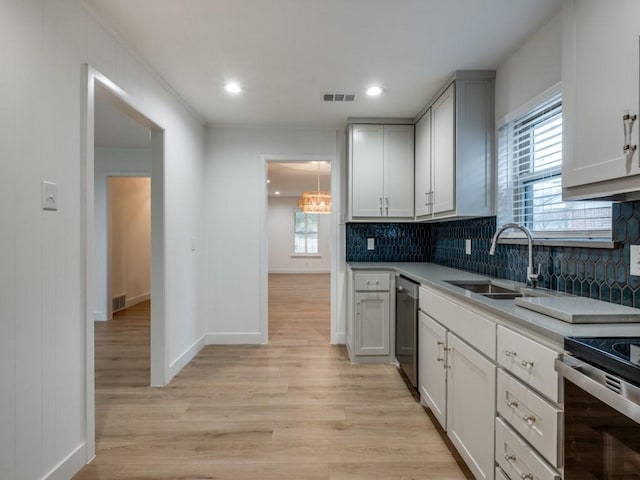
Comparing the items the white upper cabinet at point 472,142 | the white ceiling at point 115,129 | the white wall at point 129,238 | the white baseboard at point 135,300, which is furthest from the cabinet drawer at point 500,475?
the white baseboard at point 135,300

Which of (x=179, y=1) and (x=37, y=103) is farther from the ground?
(x=179, y=1)

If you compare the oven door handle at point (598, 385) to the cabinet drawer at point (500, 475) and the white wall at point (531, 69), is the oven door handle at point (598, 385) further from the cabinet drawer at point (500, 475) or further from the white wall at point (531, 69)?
the white wall at point (531, 69)

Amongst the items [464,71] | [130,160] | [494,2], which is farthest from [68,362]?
[130,160]

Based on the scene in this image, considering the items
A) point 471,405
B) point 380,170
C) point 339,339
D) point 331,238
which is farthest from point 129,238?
point 471,405

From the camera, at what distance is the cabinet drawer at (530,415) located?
1125mm

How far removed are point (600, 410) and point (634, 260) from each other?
0.81m

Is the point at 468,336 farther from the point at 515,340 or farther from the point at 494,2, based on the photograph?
the point at 494,2

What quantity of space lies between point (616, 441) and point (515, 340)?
46cm

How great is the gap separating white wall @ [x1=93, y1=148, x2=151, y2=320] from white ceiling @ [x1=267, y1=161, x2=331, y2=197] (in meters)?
1.94

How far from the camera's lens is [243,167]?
3.86 metres

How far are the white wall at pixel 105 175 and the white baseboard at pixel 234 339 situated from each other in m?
2.19

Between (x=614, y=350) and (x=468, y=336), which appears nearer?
(x=614, y=350)

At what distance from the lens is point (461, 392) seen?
1.81 m

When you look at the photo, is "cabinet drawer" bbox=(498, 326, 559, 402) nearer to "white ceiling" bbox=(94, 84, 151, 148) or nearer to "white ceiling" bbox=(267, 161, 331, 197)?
"white ceiling" bbox=(94, 84, 151, 148)
